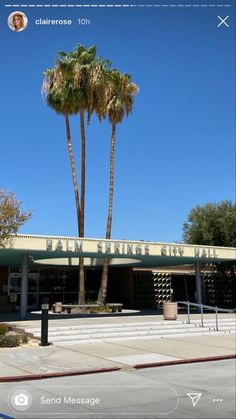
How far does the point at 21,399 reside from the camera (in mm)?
7758

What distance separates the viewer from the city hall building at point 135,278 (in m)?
25.5

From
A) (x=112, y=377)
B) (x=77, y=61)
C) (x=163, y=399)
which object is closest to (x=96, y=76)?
(x=77, y=61)

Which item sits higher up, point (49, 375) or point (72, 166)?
point (72, 166)

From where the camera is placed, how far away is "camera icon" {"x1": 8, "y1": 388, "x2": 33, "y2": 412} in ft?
23.2

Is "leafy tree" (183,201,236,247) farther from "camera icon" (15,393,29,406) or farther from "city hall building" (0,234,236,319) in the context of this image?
"camera icon" (15,393,29,406)

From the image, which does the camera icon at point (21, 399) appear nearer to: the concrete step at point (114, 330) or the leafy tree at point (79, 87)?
the concrete step at point (114, 330)

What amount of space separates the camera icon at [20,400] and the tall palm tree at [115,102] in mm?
18777

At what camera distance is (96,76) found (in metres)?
26.9

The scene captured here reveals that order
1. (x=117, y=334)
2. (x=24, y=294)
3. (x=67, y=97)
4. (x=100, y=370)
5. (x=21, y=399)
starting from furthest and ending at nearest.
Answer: (x=67, y=97)
(x=24, y=294)
(x=117, y=334)
(x=100, y=370)
(x=21, y=399)

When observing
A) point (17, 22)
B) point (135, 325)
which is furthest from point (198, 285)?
point (17, 22)

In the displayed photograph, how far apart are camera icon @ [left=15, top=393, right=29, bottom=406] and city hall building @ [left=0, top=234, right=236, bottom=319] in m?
14.9

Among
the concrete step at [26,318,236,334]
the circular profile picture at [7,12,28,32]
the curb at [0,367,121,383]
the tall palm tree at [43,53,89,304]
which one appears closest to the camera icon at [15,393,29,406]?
the curb at [0,367,121,383]

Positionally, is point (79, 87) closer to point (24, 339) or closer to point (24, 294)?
point (24, 294)

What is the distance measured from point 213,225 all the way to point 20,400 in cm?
2786
